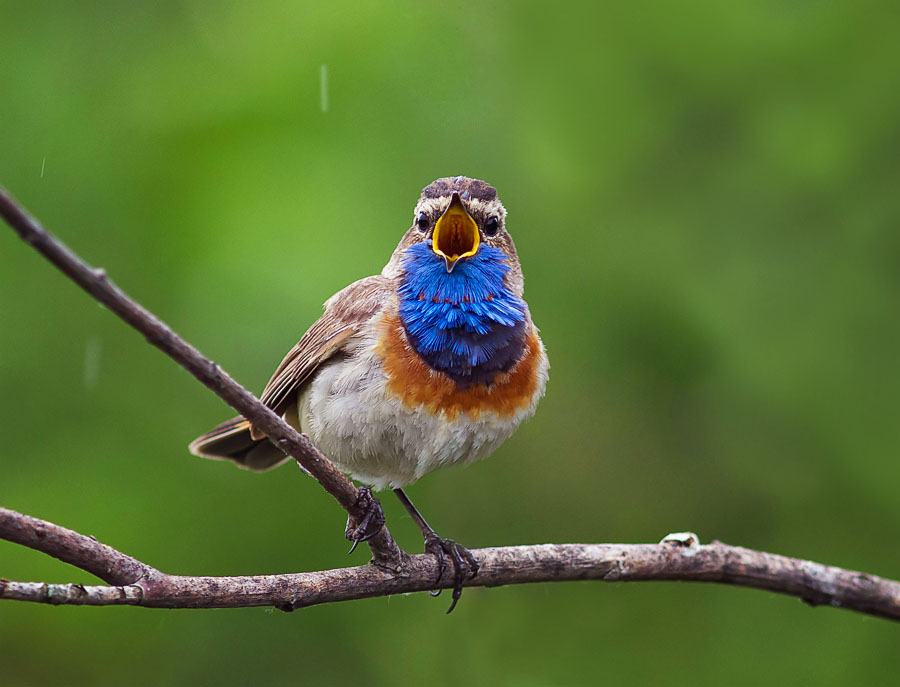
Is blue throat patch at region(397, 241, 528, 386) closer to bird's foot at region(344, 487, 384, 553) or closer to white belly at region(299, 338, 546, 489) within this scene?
white belly at region(299, 338, 546, 489)

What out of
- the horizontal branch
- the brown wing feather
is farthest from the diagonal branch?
the brown wing feather

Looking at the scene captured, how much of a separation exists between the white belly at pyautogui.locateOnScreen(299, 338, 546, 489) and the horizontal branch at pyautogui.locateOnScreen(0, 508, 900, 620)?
0.39 m

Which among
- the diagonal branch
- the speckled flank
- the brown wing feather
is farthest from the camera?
the brown wing feather

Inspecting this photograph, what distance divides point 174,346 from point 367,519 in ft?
4.37

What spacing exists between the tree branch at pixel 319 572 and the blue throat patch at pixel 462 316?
2.42ft

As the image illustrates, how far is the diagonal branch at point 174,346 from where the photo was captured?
73.8 inches

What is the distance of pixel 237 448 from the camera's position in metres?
4.68

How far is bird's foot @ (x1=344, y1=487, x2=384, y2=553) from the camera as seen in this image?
10.9 feet

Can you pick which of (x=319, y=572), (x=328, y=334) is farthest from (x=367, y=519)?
(x=328, y=334)

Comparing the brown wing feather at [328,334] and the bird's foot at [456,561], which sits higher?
the brown wing feather at [328,334]

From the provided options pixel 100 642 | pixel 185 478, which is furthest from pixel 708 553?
pixel 100 642

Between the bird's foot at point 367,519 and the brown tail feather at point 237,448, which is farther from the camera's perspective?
the brown tail feather at point 237,448

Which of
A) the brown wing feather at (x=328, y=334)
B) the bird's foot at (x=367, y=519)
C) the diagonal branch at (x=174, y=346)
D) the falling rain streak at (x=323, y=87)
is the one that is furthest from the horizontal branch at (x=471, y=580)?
the falling rain streak at (x=323, y=87)

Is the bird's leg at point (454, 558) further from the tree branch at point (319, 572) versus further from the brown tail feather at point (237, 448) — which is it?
the brown tail feather at point (237, 448)
